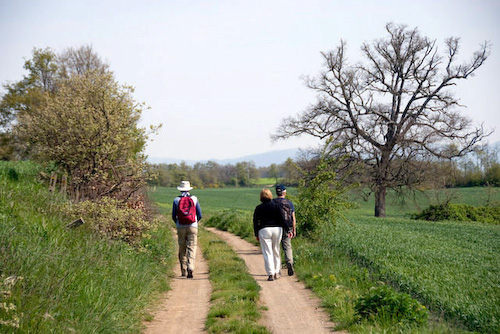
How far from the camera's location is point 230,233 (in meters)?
21.7

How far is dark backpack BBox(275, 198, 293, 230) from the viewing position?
10898mm

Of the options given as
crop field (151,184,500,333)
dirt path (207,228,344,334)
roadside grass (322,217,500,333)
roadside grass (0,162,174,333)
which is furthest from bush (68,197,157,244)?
roadside grass (322,217,500,333)

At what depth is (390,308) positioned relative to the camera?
22.8 ft

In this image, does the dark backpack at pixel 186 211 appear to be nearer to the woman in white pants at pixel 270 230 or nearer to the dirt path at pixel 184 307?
the dirt path at pixel 184 307

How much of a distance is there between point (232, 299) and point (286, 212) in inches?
132

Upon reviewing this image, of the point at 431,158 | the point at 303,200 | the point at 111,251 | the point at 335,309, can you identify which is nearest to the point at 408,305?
the point at 335,309

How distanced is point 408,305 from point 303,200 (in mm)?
8569

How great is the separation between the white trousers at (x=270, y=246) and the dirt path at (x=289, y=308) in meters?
0.31

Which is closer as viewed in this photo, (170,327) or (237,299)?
(170,327)

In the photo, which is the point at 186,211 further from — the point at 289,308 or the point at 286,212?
the point at 289,308

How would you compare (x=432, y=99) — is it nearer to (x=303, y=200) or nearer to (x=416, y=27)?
(x=416, y=27)

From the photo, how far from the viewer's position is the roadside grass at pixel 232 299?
669 centimetres

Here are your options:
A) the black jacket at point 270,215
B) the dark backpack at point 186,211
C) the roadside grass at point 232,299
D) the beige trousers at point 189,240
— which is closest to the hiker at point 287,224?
the black jacket at point 270,215

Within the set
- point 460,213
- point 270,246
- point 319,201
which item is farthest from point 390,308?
point 460,213
